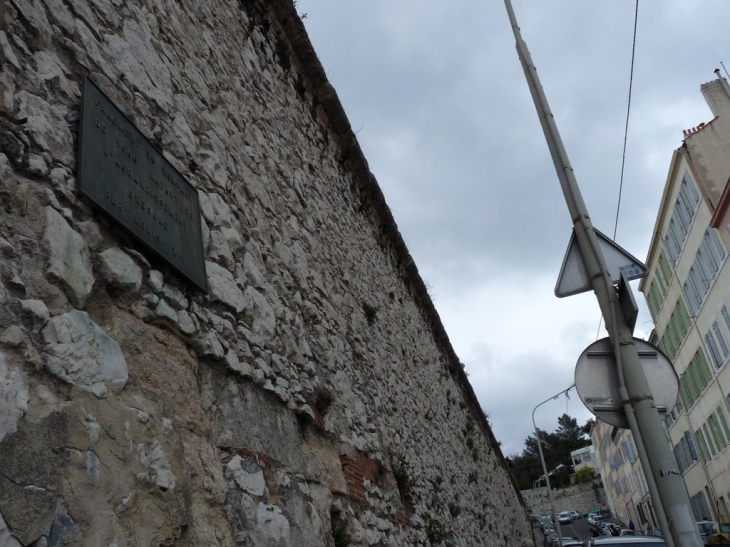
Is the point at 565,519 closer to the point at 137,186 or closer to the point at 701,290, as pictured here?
the point at 701,290

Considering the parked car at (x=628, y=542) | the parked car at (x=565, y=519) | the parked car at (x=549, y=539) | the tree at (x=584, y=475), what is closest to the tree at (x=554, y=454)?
the tree at (x=584, y=475)

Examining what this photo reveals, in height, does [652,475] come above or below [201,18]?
below

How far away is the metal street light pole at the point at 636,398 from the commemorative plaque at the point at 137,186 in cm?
257

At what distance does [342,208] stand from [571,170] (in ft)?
7.79

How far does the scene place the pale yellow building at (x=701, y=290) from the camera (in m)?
18.6

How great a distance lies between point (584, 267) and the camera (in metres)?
4.46

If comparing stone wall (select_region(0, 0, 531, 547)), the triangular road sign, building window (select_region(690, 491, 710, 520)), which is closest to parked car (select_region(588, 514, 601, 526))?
A: building window (select_region(690, 491, 710, 520))

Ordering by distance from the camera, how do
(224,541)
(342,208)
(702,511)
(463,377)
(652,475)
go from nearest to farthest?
1. (224,541)
2. (652,475)
3. (342,208)
4. (463,377)
5. (702,511)

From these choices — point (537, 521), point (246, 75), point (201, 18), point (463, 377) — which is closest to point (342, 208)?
point (246, 75)

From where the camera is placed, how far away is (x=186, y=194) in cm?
308

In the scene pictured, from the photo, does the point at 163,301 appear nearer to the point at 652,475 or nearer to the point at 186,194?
the point at 186,194

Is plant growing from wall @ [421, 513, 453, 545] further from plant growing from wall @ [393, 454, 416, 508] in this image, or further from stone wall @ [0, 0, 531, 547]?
plant growing from wall @ [393, 454, 416, 508]

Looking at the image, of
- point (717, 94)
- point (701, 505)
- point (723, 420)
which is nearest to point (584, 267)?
point (723, 420)

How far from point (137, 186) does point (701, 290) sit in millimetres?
21078
